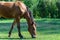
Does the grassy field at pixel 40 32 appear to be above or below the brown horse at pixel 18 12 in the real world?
below

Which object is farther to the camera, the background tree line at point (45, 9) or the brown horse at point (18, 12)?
the background tree line at point (45, 9)

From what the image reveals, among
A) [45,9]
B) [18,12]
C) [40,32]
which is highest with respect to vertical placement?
[18,12]

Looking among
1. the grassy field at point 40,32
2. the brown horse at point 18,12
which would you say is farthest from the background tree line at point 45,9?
the brown horse at point 18,12

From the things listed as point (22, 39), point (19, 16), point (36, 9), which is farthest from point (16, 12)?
point (36, 9)

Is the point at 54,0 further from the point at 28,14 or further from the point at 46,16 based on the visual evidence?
the point at 28,14

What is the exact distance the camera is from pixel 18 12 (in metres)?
12.7

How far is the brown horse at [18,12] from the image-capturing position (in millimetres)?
12344

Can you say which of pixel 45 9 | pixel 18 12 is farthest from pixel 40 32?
pixel 45 9

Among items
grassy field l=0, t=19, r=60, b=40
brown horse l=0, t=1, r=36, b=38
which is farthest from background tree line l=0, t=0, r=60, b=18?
brown horse l=0, t=1, r=36, b=38

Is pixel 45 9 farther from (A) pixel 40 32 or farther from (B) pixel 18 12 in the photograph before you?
(B) pixel 18 12

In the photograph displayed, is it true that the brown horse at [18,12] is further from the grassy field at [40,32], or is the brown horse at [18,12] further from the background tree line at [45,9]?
the background tree line at [45,9]

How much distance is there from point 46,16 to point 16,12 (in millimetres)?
21126

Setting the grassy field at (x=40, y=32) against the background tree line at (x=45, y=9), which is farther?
the background tree line at (x=45, y=9)

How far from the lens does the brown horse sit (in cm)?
1234
